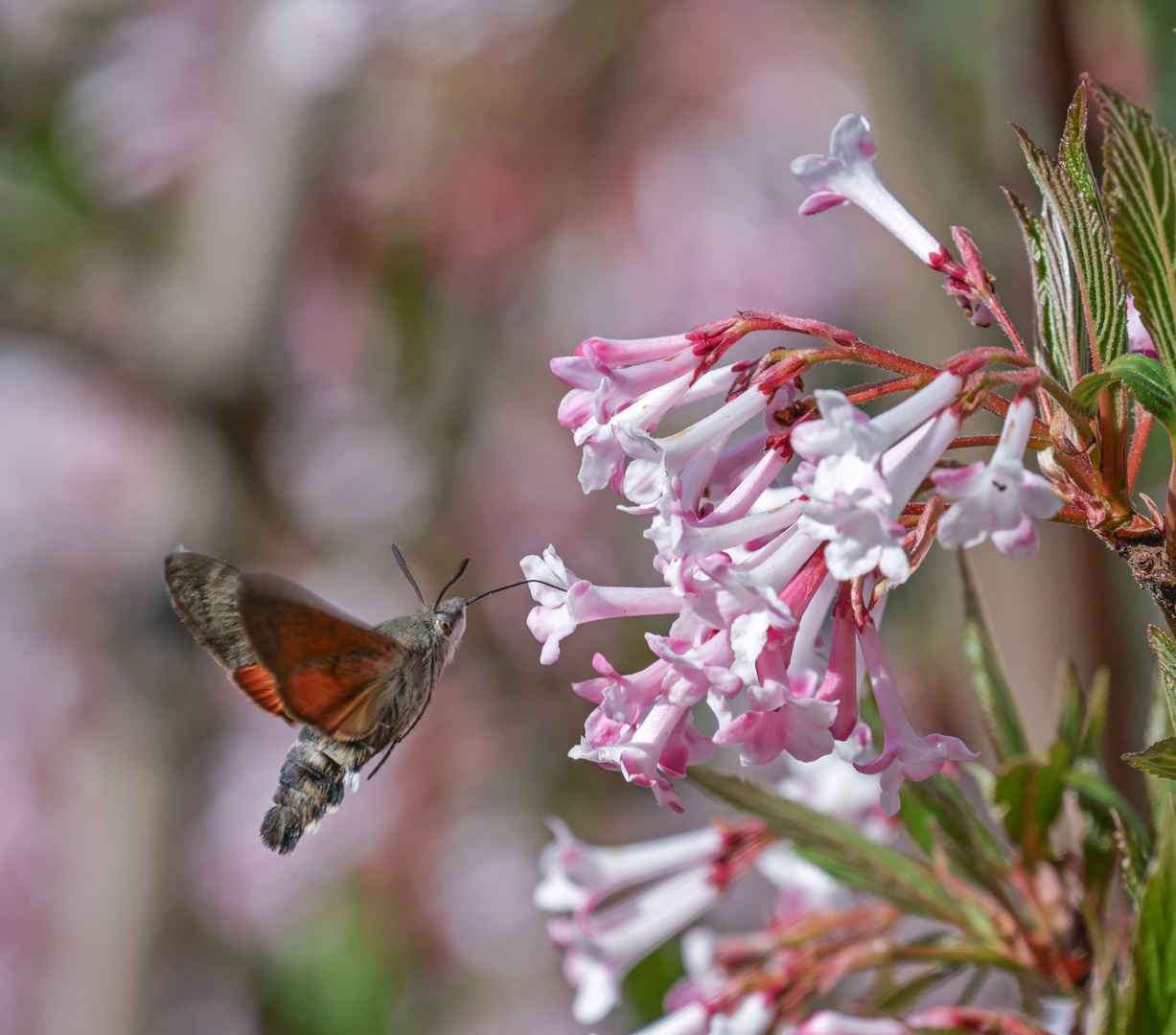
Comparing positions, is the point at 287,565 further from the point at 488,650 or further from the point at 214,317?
the point at 214,317

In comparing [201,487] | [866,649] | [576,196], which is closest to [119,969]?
[201,487]

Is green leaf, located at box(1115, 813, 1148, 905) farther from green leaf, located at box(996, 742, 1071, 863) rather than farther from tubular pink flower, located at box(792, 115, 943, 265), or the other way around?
tubular pink flower, located at box(792, 115, 943, 265)

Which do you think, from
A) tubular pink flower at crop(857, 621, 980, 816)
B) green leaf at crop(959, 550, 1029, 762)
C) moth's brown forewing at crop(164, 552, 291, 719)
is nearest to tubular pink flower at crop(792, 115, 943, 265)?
tubular pink flower at crop(857, 621, 980, 816)

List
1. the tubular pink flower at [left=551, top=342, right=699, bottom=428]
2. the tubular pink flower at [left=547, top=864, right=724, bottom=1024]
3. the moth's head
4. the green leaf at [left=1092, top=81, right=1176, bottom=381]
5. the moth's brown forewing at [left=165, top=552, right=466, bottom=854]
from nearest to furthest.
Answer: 1. the green leaf at [left=1092, top=81, right=1176, bottom=381]
2. the tubular pink flower at [left=551, top=342, right=699, bottom=428]
3. the moth's brown forewing at [left=165, top=552, right=466, bottom=854]
4. the tubular pink flower at [left=547, top=864, right=724, bottom=1024]
5. the moth's head

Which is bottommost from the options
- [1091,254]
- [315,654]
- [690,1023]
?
[690,1023]

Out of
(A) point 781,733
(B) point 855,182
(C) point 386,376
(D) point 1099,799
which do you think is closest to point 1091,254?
(B) point 855,182

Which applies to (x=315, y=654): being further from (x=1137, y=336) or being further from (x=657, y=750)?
(x=1137, y=336)

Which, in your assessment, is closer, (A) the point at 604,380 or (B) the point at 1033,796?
(A) the point at 604,380
